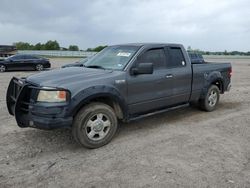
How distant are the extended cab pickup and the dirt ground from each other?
1.40 feet

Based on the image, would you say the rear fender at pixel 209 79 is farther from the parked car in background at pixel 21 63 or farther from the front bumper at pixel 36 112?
the parked car in background at pixel 21 63

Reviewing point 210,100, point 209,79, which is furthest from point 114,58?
point 210,100

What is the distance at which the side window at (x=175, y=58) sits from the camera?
6.19 meters

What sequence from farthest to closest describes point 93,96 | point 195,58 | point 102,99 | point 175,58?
point 195,58, point 175,58, point 102,99, point 93,96

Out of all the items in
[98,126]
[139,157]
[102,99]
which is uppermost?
[102,99]

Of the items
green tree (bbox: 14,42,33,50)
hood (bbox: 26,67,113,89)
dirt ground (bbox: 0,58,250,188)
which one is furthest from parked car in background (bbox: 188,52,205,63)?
green tree (bbox: 14,42,33,50)

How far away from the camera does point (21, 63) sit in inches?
810

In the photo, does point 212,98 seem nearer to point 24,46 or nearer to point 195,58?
point 195,58

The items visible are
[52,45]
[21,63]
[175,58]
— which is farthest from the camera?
[52,45]

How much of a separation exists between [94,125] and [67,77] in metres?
0.94

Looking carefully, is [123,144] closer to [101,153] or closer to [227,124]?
[101,153]

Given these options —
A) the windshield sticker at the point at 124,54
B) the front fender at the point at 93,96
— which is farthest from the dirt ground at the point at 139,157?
the windshield sticker at the point at 124,54

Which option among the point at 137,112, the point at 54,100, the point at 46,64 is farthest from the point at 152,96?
the point at 46,64

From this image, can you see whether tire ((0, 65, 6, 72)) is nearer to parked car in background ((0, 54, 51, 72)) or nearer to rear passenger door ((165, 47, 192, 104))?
parked car in background ((0, 54, 51, 72))
